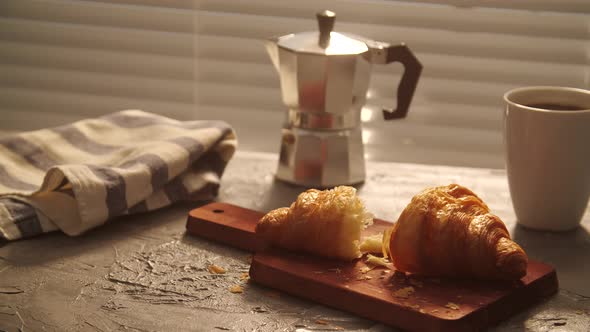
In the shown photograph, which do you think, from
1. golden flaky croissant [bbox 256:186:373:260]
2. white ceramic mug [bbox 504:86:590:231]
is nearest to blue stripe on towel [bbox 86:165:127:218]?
golden flaky croissant [bbox 256:186:373:260]

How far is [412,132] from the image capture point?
5.43 ft

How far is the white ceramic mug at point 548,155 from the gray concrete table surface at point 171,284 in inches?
1.3

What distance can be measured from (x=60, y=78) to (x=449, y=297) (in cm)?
114

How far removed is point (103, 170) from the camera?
3.59 feet

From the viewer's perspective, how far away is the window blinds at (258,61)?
155 centimetres

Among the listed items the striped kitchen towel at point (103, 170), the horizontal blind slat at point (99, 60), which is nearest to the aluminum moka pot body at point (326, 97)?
the striped kitchen towel at point (103, 170)

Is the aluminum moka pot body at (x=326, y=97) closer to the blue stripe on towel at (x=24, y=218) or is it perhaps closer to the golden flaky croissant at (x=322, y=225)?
the golden flaky croissant at (x=322, y=225)

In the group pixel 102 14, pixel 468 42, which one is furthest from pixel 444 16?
pixel 102 14

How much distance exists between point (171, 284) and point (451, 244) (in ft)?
1.01

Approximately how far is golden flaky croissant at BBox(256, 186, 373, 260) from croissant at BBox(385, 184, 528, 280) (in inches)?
2.0

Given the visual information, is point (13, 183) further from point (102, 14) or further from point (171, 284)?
point (102, 14)

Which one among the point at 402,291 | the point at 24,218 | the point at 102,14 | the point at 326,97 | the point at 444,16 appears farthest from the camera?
the point at 102,14

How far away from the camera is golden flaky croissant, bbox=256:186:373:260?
2.99ft

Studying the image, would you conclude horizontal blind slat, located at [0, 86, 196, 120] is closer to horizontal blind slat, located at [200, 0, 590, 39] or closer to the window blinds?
the window blinds
